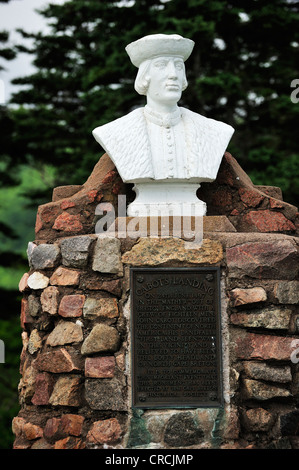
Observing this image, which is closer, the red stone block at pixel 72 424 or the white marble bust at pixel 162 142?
the red stone block at pixel 72 424

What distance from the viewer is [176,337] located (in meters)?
4.14

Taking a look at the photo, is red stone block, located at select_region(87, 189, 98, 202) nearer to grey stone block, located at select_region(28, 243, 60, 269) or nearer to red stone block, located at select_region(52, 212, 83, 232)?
red stone block, located at select_region(52, 212, 83, 232)

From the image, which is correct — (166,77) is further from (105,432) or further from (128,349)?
(105,432)

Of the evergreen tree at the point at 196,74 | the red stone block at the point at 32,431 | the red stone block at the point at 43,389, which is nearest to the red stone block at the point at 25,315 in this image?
the red stone block at the point at 43,389

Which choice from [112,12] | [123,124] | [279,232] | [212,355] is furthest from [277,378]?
[112,12]

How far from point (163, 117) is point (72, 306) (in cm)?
152

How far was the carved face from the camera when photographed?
4.52 metres

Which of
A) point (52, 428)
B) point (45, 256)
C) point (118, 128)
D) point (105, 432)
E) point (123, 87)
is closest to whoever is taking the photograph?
point (105, 432)

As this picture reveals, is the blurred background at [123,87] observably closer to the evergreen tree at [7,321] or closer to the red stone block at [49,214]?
the evergreen tree at [7,321]

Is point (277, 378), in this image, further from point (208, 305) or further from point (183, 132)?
point (183, 132)

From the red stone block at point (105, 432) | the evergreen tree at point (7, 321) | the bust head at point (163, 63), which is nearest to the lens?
the red stone block at point (105, 432)

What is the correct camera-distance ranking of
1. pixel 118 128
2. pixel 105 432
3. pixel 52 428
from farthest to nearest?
pixel 118 128
pixel 52 428
pixel 105 432

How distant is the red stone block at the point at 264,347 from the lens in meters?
4.10

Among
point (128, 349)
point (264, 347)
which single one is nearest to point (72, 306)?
point (128, 349)
